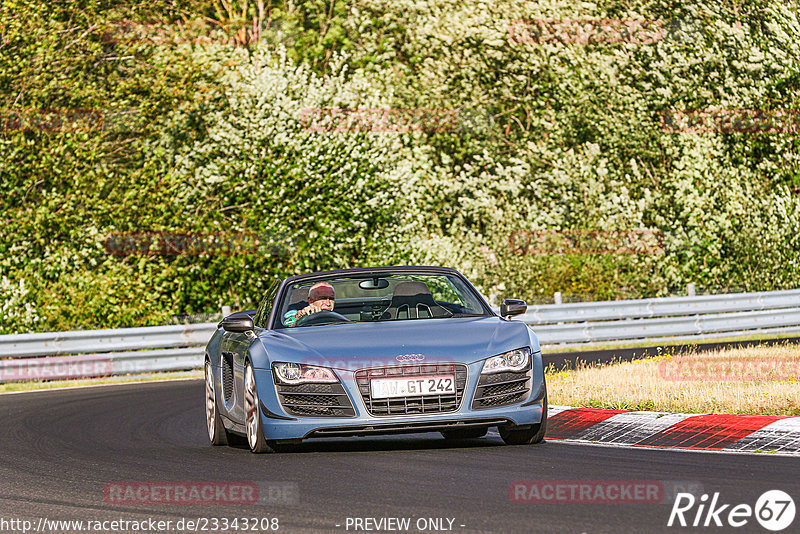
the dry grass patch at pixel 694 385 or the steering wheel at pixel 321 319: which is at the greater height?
the steering wheel at pixel 321 319

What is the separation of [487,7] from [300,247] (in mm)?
15786

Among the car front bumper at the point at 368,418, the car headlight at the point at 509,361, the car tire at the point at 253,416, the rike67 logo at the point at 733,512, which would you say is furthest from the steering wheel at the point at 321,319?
the rike67 logo at the point at 733,512

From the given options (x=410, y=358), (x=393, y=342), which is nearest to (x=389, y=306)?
(x=393, y=342)

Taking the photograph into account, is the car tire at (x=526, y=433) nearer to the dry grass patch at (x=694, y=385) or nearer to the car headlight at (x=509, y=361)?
the car headlight at (x=509, y=361)

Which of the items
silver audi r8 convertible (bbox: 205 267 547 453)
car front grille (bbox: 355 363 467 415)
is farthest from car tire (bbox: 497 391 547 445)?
car front grille (bbox: 355 363 467 415)

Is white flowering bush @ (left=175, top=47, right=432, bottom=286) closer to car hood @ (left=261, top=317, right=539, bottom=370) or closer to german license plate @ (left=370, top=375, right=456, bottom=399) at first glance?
car hood @ (left=261, top=317, right=539, bottom=370)

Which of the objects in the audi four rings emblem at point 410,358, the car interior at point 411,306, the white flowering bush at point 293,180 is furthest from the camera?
the white flowering bush at point 293,180

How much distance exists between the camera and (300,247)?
3150 cm

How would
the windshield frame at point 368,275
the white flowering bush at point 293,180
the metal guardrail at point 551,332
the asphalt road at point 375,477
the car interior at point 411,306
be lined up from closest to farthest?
1. the asphalt road at point 375,477
2. the car interior at point 411,306
3. the windshield frame at point 368,275
4. the metal guardrail at point 551,332
5. the white flowering bush at point 293,180

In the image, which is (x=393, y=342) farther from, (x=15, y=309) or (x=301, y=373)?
(x=15, y=309)

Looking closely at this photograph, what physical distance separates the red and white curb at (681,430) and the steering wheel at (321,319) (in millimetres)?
2000

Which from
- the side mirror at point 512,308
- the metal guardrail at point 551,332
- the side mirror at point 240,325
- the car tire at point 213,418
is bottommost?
the metal guardrail at point 551,332

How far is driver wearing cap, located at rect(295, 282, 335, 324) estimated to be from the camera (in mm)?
11352

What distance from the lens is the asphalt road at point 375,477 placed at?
7.16 m
